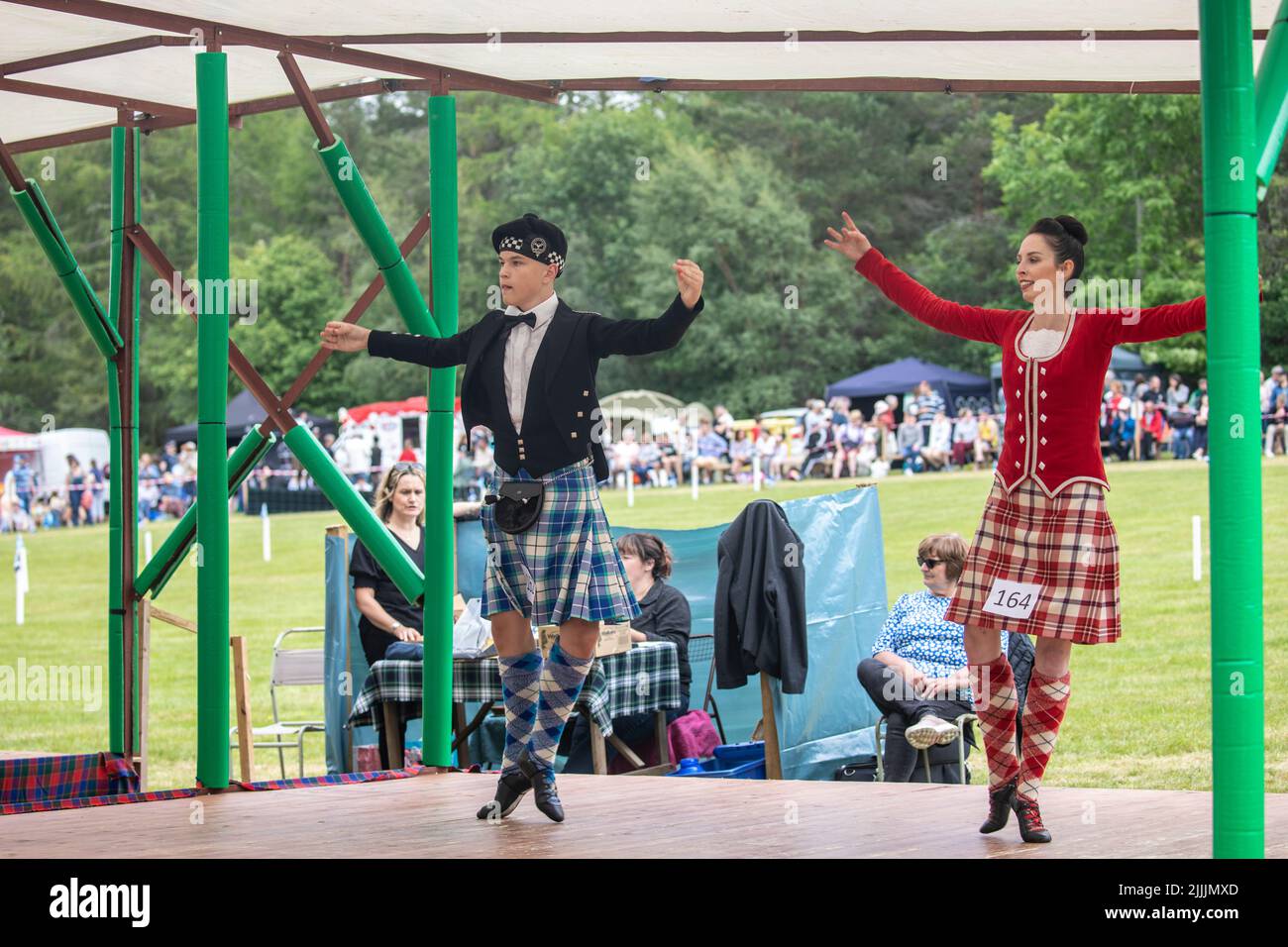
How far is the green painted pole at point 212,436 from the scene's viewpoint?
5.52 metres

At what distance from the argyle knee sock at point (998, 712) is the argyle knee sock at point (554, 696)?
1160mm

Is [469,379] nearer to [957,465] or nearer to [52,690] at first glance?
[52,690]

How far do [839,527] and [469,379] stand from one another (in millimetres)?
3713

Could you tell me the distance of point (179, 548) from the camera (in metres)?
6.83

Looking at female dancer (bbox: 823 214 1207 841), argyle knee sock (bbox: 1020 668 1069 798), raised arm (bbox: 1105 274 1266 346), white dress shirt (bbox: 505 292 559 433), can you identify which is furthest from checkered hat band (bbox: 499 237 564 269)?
argyle knee sock (bbox: 1020 668 1069 798)

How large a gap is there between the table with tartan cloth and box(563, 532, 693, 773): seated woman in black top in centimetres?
10

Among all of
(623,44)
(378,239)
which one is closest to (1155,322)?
(623,44)

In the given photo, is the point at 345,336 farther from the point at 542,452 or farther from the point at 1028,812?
the point at 1028,812

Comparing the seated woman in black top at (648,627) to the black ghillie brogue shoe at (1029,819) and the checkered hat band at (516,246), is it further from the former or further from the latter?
the black ghillie brogue shoe at (1029,819)

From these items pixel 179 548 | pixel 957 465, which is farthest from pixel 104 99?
pixel 957 465

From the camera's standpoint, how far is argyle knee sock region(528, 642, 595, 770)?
16.4 feet

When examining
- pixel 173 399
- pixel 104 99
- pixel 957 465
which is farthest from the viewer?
pixel 173 399

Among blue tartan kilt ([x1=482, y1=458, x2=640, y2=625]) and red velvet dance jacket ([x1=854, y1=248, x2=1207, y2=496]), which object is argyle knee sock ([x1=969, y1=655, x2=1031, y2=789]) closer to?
red velvet dance jacket ([x1=854, y1=248, x2=1207, y2=496])

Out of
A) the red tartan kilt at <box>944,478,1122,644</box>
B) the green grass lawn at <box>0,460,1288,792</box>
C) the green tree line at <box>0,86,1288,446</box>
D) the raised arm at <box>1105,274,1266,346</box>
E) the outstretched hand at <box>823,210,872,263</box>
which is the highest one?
the green tree line at <box>0,86,1288,446</box>
